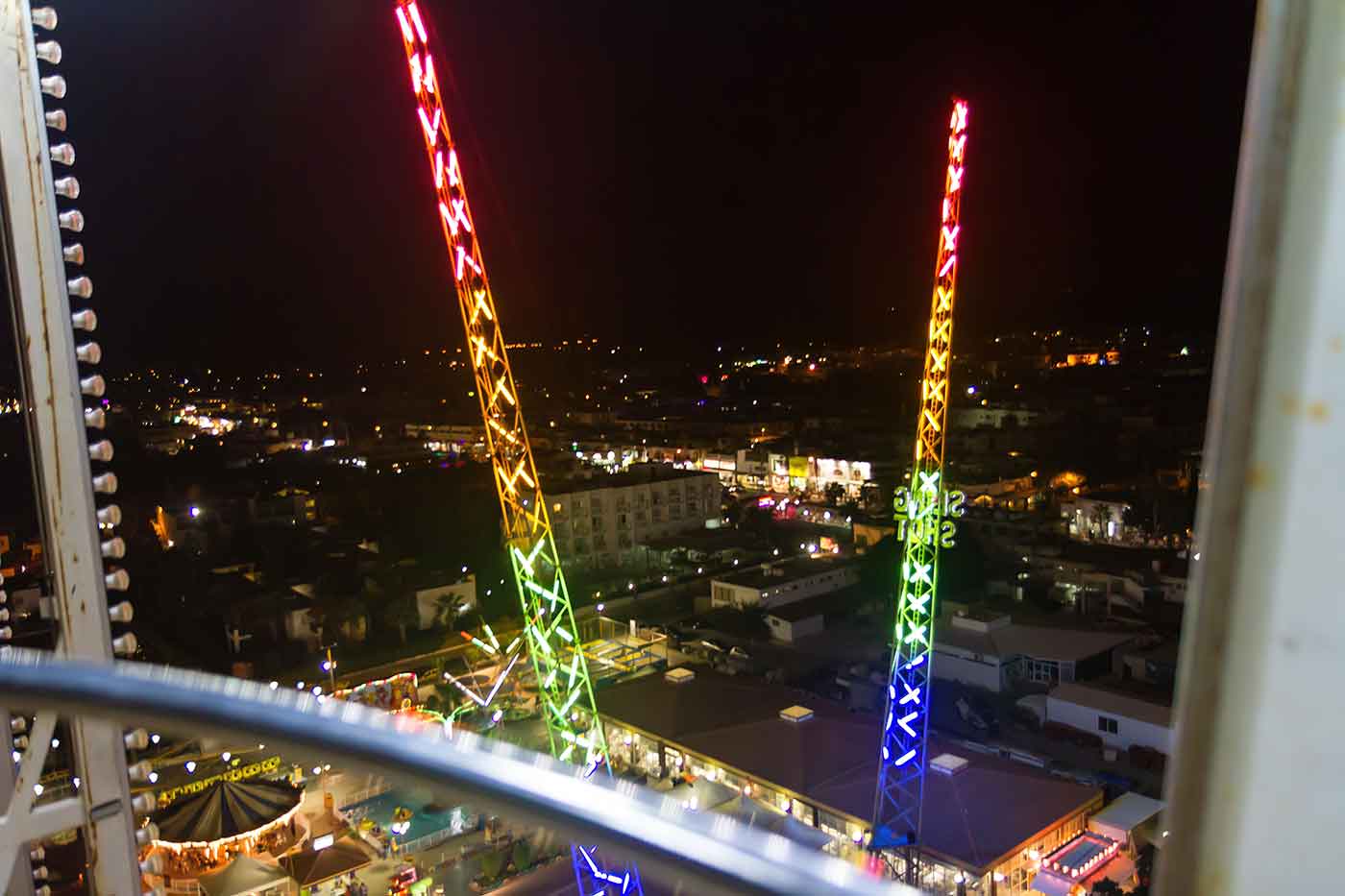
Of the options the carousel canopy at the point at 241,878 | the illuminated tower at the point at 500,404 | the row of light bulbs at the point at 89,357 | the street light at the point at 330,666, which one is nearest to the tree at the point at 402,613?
the street light at the point at 330,666

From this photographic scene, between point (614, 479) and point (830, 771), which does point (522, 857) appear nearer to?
point (830, 771)

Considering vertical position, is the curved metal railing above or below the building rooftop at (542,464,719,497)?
above

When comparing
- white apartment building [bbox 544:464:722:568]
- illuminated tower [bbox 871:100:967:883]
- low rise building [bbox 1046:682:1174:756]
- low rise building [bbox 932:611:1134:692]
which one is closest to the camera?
illuminated tower [bbox 871:100:967:883]

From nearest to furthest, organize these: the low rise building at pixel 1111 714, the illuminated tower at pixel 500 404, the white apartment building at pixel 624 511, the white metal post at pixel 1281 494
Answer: the white metal post at pixel 1281 494 → the illuminated tower at pixel 500 404 → the low rise building at pixel 1111 714 → the white apartment building at pixel 624 511

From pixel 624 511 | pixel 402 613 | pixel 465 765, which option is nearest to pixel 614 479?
pixel 624 511

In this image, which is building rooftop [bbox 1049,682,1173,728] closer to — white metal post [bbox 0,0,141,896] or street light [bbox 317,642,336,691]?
street light [bbox 317,642,336,691]

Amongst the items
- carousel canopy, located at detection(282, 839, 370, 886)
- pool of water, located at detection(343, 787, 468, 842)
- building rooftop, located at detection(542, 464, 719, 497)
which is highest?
building rooftop, located at detection(542, 464, 719, 497)

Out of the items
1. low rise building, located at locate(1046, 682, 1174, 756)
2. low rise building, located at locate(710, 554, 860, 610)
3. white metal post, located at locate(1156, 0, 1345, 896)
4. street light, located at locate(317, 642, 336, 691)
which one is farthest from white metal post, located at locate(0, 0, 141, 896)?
low rise building, located at locate(710, 554, 860, 610)

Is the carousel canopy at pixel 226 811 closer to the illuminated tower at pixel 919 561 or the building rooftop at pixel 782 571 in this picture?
the illuminated tower at pixel 919 561
